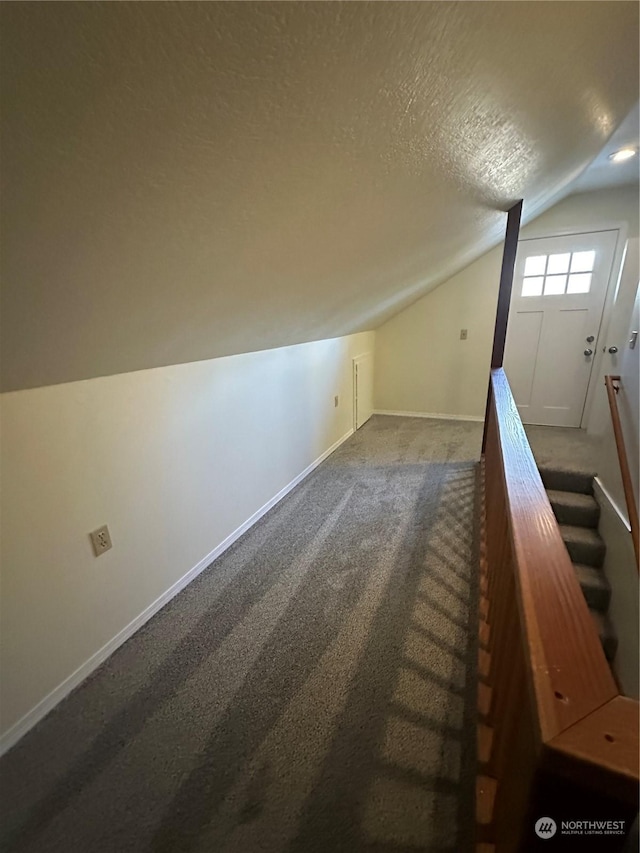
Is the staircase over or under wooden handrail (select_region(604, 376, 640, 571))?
under

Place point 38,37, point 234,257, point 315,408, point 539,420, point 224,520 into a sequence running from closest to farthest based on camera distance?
point 38,37
point 234,257
point 224,520
point 315,408
point 539,420

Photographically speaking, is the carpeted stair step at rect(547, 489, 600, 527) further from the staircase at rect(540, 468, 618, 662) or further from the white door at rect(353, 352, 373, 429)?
the white door at rect(353, 352, 373, 429)

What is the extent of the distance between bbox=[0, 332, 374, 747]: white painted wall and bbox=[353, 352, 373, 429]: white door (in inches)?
70.4

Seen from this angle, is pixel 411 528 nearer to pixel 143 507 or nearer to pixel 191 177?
pixel 143 507

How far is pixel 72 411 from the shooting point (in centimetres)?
126

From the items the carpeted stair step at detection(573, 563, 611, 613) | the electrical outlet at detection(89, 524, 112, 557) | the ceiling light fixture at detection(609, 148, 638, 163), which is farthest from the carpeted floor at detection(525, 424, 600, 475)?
the electrical outlet at detection(89, 524, 112, 557)

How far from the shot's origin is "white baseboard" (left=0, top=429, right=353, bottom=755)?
120 cm

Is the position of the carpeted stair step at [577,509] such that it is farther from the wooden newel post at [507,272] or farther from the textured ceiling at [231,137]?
the textured ceiling at [231,137]

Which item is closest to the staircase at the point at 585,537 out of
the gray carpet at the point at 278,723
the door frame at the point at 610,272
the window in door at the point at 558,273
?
the gray carpet at the point at 278,723

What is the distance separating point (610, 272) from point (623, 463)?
A: 7.51ft

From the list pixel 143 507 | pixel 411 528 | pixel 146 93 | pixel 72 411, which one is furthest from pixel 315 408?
pixel 146 93

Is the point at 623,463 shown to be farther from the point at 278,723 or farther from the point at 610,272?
the point at 610,272

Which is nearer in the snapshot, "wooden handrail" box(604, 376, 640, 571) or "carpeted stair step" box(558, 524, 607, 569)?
"wooden handrail" box(604, 376, 640, 571)

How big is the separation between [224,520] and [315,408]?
1.38m
